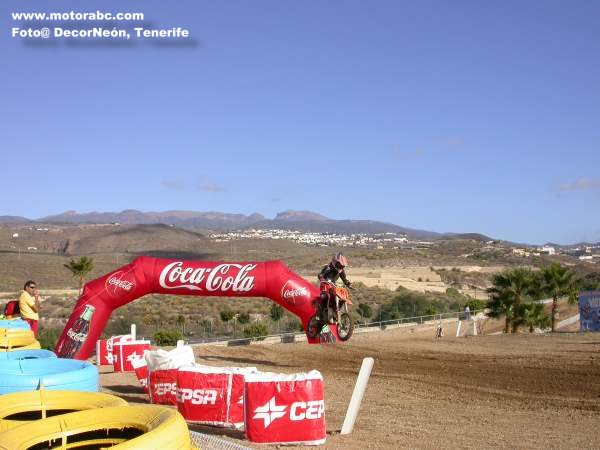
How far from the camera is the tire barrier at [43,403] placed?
4.87 metres

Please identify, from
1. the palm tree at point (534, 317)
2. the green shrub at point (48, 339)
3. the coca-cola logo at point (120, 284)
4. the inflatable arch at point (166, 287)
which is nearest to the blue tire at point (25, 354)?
the coca-cola logo at point (120, 284)

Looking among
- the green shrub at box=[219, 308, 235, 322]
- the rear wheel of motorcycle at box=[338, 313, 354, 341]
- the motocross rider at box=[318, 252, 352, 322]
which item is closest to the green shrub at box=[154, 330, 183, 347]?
the green shrub at box=[219, 308, 235, 322]

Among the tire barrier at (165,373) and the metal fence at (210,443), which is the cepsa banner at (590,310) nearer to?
the tire barrier at (165,373)

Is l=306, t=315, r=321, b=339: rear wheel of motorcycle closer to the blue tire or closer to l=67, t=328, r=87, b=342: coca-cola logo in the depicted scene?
l=67, t=328, r=87, b=342: coca-cola logo

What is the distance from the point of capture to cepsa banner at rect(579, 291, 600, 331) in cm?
3003

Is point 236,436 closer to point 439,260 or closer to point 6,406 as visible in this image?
point 6,406

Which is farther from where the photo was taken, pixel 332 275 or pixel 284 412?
pixel 332 275

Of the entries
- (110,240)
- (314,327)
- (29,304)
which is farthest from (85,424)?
(110,240)

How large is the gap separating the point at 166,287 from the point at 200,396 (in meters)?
9.28

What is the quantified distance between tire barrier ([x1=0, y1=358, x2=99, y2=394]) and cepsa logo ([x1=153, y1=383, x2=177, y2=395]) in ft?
13.9

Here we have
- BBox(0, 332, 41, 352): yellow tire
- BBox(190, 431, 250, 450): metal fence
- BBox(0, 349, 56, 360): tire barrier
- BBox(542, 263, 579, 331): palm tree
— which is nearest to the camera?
BBox(190, 431, 250, 450): metal fence

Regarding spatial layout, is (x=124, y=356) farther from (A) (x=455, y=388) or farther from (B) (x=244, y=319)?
(B) (x=244, y=319)

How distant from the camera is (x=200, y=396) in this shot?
33.3ft

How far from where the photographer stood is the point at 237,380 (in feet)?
32.8
